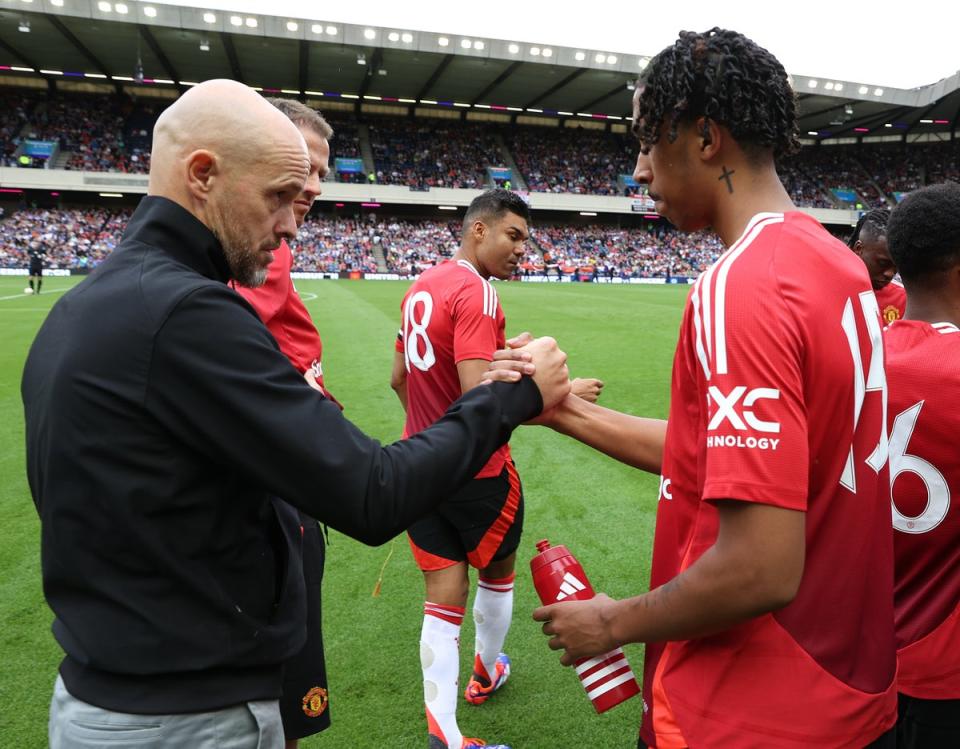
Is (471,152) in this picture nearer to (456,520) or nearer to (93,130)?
(93,130)

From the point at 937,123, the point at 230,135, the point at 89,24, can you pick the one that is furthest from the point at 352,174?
the point at 230,135

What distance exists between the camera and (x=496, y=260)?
12.7 feet

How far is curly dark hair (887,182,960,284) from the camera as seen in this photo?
2029 mm

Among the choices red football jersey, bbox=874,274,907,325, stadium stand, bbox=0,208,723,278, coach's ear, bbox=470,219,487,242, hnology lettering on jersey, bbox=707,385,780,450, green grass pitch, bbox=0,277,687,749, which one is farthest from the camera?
stadium stand, bbox=0,208,723,278

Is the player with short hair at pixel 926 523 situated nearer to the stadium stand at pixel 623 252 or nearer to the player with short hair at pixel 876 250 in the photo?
the player with short hair at pixel 876 250

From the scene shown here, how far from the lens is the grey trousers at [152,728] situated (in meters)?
1.36

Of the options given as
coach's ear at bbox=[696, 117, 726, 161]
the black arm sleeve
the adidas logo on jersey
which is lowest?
the adidas logo on jersey

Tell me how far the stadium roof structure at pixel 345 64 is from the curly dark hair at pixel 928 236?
37.4 metres

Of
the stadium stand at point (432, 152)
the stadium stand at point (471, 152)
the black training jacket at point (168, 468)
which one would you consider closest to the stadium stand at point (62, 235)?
the stadium stand at point (471, 152)

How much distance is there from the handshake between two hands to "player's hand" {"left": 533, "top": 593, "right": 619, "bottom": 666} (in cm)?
54

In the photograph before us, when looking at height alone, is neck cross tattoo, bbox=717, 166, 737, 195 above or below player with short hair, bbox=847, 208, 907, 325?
above

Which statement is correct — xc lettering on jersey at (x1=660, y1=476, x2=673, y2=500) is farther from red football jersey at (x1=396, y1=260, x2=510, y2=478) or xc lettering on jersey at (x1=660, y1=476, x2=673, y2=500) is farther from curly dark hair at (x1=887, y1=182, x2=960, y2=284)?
red football jersey at (x1=396, y1=260, x2=510, y2=478)

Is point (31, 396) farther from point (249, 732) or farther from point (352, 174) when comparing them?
point (352, 174)

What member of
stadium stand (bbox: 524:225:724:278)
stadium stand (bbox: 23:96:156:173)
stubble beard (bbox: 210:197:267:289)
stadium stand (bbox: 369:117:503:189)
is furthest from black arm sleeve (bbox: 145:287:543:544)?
stadium stand (bbox: 369:117:503:189)
